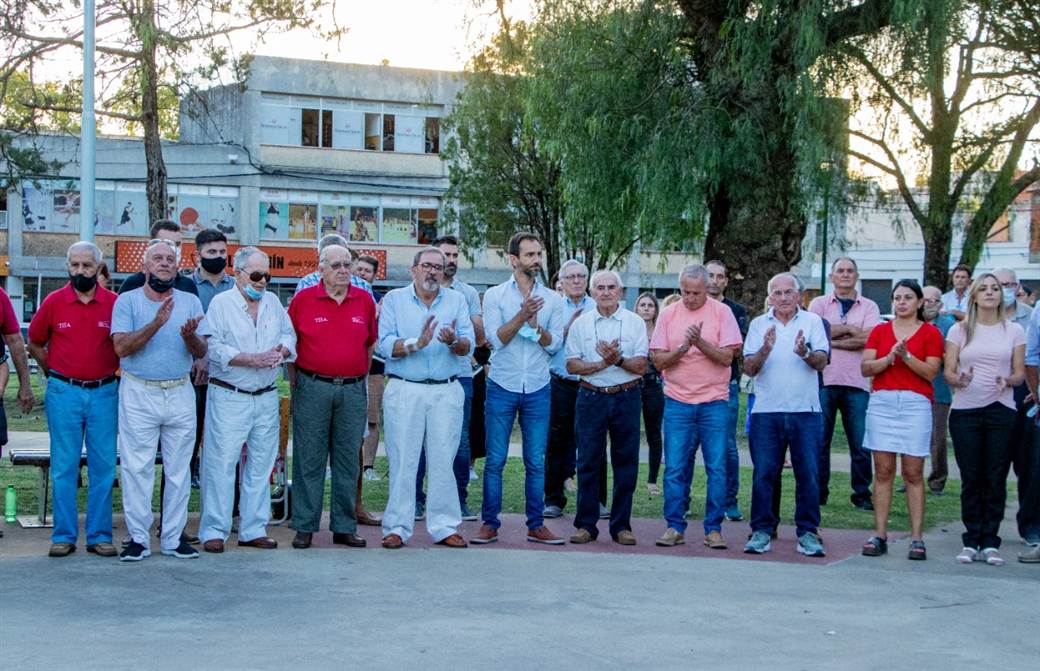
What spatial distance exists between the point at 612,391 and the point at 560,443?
131 centimetres

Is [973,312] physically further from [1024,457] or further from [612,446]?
[612,446]

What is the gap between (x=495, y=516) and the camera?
956cm

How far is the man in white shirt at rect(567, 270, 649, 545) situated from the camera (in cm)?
951

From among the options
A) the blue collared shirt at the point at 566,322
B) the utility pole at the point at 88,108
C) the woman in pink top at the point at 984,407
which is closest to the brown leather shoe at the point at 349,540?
the blue collared shirt at the point at 566,322

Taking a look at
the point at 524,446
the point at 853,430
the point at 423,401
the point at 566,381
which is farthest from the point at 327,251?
the point at 853,430

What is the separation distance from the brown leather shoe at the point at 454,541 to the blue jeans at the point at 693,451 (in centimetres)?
152

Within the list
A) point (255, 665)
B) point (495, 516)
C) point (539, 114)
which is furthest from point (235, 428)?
point (539, 114)

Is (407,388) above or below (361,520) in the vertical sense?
above

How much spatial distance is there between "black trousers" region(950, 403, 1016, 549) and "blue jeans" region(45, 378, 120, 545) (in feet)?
19.4

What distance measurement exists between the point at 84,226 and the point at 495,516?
978 cm

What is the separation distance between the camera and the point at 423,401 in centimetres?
924

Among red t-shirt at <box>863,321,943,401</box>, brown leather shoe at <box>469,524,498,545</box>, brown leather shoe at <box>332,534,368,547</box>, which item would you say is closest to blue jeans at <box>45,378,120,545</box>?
brown leather shoe at <box>332,534,368,547</box>

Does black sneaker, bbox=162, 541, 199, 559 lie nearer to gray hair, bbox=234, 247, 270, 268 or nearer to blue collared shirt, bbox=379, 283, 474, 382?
blue collared shirt, bbox=379, 283, 474, 382

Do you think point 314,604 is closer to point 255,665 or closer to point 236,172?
point 255,665
